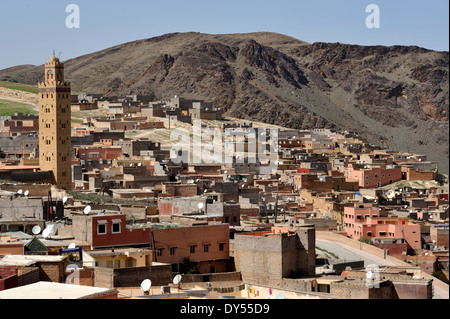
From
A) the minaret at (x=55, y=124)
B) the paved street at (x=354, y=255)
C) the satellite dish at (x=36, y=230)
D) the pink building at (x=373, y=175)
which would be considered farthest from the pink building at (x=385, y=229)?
the pink building at (x=373, y=175)

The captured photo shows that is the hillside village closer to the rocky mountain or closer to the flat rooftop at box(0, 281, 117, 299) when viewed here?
the flat rooftop at box(0, 281, 117, 299)

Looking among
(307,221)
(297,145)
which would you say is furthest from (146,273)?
(297,145)

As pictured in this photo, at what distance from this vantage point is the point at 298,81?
144500 mm

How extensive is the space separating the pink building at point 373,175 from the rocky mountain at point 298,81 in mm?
45693

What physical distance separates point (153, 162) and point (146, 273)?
29.8 meters

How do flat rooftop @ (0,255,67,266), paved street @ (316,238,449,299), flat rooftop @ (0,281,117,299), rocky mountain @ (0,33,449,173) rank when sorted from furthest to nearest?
rocky mountain @ (0,33,449,173), paved street @ (316,238,449,299), flat rooftop @ (0,255,67,266), flat rooftop @ (0,281,117,299)

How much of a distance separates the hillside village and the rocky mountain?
45509 millimetres

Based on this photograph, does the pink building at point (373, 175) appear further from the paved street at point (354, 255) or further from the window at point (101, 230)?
the window at point (101, 230)

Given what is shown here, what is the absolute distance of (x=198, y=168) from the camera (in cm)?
4488

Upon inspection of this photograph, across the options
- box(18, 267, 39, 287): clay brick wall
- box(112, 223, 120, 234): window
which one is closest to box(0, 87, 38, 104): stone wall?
box(112, 223, 120, 234): window

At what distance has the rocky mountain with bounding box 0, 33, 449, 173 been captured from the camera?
118188mm

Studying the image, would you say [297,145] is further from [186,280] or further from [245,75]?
[245,75]

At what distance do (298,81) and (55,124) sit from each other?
110 m

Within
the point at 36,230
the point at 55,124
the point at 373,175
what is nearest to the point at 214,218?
the point at 36,230
